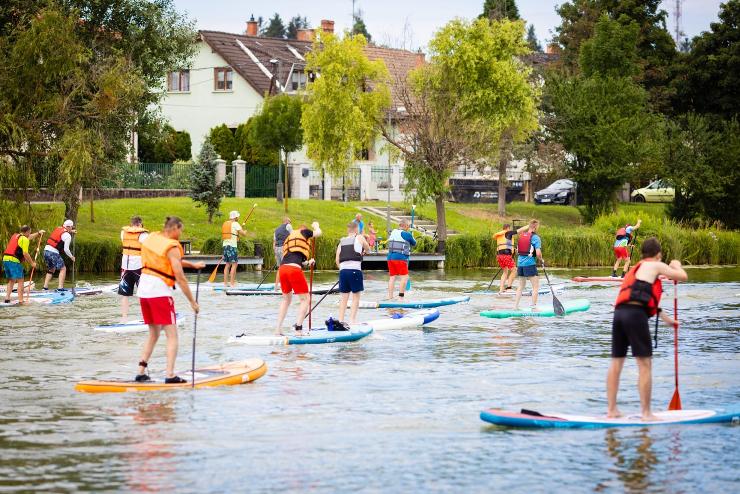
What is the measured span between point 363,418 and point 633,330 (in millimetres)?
3219

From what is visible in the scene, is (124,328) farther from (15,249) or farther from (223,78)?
(223,78)

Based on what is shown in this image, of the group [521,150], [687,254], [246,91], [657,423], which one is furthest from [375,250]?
[657,423]

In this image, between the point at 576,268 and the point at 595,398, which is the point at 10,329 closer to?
the point at 595,398

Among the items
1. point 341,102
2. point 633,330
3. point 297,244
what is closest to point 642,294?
point 633,330

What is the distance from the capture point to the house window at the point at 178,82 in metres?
64.8

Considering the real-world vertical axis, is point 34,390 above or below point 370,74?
below

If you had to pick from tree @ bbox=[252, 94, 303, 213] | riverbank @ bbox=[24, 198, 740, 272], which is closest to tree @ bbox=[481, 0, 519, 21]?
riverbank @ bbox=[24, 198, 740, 272]

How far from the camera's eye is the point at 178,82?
6525 cm

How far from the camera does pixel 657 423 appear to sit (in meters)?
12.7

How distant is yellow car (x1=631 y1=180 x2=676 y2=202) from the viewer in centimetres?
6456

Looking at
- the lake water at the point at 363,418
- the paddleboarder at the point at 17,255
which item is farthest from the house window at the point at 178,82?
the lake water at the point at 363,418

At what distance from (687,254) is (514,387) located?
33806 millimetres

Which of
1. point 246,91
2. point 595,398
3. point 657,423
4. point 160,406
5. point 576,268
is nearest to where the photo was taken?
point 657,423

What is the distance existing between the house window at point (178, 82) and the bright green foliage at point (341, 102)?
65.5 ft
